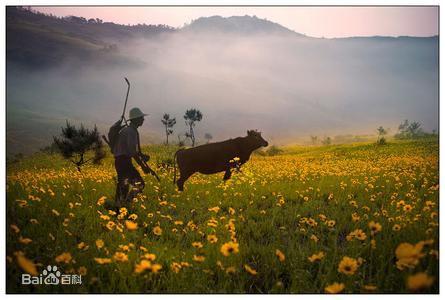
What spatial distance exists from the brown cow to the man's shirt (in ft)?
3.15

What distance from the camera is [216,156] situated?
18.5ft

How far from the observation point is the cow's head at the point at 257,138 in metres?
5.39

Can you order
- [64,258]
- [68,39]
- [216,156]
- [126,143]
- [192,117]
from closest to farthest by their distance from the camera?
1. [64,258]
2. [126,143]
3. [68,39]
4. [192,117]
5. [216,156]

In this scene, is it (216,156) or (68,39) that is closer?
(68,39)

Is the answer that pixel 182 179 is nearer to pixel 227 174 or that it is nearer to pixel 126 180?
pixel 227 174

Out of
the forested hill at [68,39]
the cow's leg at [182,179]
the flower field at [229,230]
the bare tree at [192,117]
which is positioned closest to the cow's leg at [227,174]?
the flower field at [229,230]

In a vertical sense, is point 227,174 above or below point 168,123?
below

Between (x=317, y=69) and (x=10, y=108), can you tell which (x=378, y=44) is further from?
(x=10, y=108)

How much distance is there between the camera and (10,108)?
4199mm

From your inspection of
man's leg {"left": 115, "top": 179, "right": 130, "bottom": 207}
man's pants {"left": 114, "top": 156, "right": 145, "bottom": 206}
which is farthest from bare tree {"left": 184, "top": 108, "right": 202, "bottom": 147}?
man's leg {"left": 115, "top": 179, "right": 130, "bottom": 207}

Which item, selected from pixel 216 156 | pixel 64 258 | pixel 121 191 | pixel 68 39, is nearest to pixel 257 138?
pixel 216 156

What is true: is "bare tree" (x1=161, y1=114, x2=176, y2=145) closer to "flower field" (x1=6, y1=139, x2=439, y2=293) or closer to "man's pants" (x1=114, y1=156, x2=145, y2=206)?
"flower field" (x1=6, y1=139, x2=439, y2=293)

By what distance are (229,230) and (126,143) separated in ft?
7.60

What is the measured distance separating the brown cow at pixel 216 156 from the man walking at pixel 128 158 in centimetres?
76
